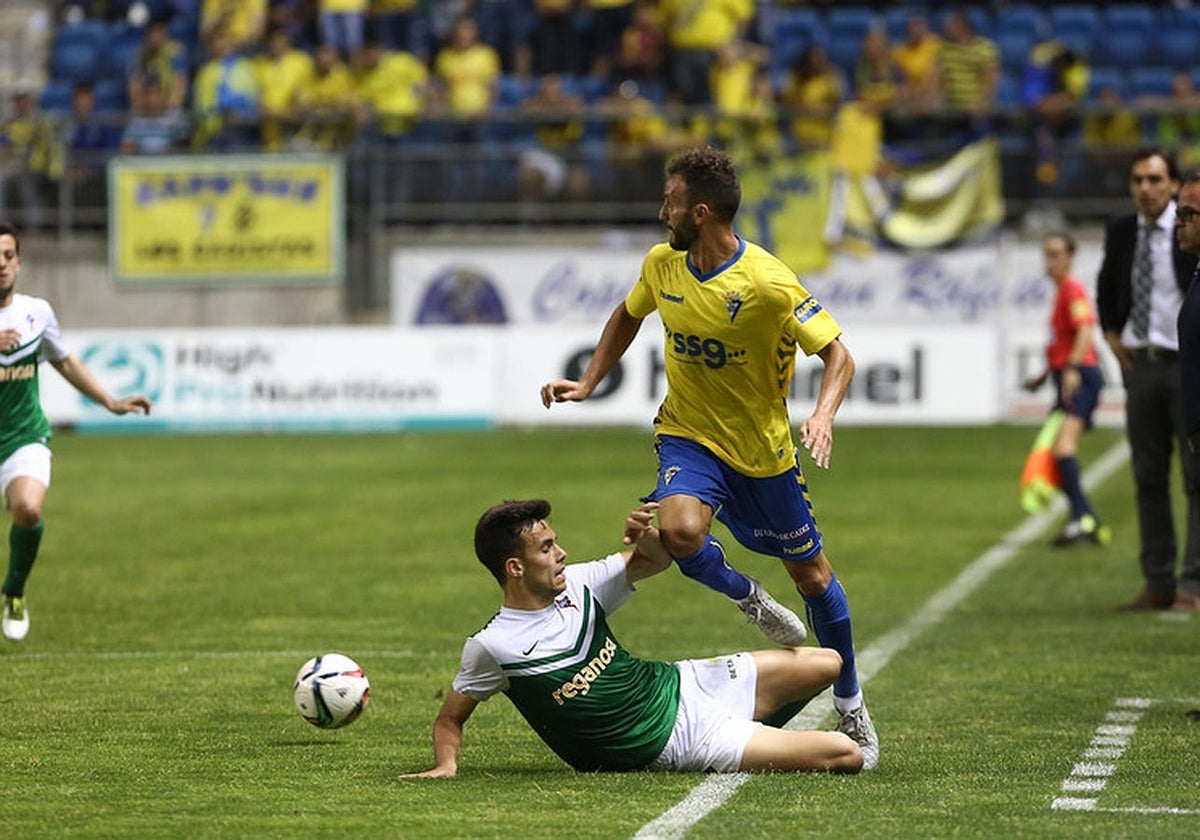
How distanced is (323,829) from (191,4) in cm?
2426

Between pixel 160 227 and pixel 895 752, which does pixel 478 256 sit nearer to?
pixel 160 227

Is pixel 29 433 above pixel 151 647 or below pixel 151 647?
above

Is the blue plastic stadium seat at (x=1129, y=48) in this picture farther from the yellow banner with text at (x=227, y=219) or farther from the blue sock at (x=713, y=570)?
the blue sock at (x=713, y=570)

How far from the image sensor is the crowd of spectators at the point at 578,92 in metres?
26.0

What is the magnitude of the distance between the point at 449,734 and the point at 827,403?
172 centimetres

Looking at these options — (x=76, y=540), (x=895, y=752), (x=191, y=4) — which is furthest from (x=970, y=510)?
(x=191, y=4)

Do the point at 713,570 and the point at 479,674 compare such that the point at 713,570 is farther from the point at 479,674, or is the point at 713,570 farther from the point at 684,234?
the point at 684,234

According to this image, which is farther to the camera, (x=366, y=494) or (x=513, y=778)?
(x=366, y=494)

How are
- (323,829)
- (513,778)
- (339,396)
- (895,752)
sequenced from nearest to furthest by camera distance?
(323,829)
(513,778)
(895,752)
(339,396)

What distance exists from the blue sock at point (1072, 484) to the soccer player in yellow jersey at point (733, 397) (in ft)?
24.4

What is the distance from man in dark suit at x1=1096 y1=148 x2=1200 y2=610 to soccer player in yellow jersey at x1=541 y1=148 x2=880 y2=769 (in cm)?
404

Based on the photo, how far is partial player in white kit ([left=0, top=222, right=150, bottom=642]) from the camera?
37.8ft

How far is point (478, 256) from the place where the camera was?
2603 cm

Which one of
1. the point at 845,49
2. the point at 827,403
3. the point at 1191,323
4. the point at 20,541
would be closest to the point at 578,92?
the point at 845,49
